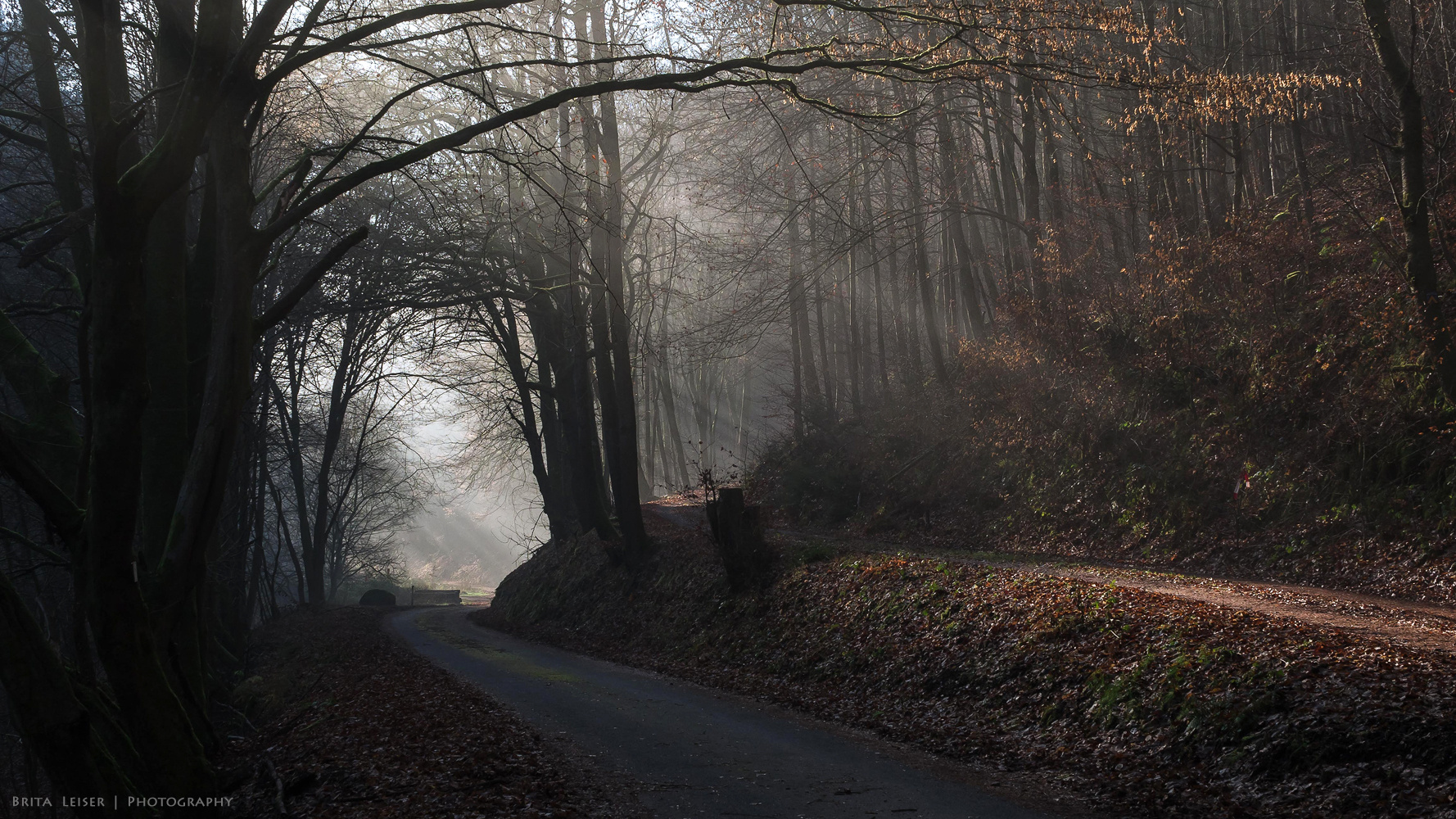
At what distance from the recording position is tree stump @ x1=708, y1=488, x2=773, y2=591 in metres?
14.7

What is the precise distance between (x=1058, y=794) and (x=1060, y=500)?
451 inches

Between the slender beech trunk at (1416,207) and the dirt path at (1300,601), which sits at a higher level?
the slender beech trunk at (1416,207)

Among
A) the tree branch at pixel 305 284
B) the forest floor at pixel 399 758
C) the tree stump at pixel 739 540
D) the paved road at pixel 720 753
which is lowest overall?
the paved road at pixel 720 753

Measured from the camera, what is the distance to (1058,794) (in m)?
6.42

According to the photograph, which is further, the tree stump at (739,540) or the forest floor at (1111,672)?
the tree stump at (739,540)

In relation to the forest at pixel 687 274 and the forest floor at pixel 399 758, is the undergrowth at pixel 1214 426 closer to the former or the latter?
the forest at pixel 687 274

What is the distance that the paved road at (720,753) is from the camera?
6379mm

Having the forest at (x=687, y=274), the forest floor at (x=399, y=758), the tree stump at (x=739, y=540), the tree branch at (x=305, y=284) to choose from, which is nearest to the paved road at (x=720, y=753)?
the forest floor at (x=399, y=758)

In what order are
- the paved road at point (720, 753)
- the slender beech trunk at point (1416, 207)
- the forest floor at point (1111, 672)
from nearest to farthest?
1. the forest floor at point (1111, 672)
2. the paved road at point (720, 753)
3. the slender beech trunk at point (1416, 207)

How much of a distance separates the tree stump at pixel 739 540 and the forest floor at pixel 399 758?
443 centimetres

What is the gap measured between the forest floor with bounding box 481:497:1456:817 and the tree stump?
0.35m

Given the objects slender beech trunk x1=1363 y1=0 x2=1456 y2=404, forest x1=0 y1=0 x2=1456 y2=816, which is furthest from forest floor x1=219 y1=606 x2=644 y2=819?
slender beech trunk x1=1363 y1=0 x2=1456 y2=404

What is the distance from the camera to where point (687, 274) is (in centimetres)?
3147

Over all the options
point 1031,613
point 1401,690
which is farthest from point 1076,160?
point 1401,690
